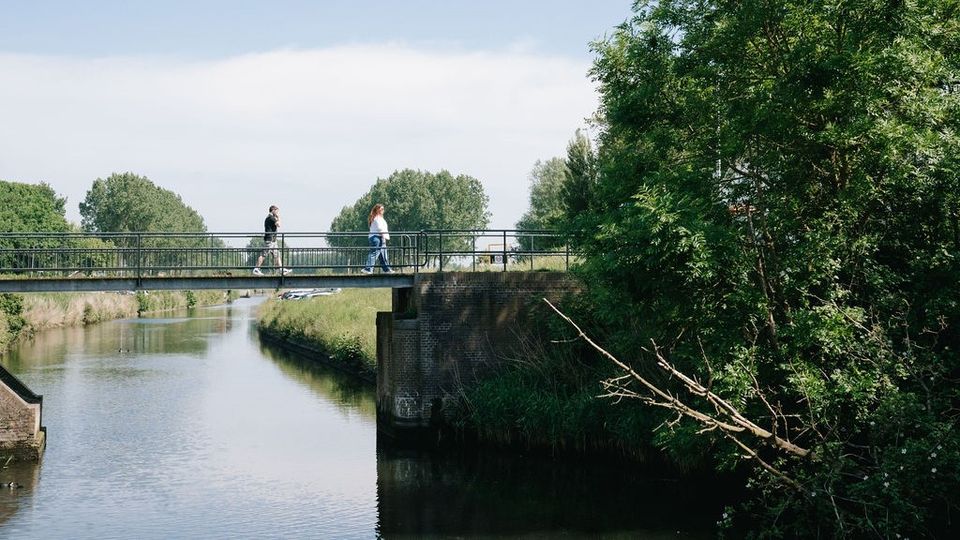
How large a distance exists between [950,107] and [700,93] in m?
4.06

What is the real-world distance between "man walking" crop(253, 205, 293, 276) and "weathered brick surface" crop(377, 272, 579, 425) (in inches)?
110

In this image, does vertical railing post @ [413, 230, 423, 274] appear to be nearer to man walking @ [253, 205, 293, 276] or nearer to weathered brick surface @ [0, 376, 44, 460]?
man walking @ [253, 205, 293, 276]

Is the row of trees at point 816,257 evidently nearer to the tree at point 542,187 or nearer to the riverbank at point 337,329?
the riverbank at point 337,329

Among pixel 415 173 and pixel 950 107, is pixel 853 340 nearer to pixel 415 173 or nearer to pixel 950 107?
pixel 950 107

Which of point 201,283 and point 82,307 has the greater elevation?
point 201,283

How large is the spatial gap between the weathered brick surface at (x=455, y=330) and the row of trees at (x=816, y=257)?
6.75 m

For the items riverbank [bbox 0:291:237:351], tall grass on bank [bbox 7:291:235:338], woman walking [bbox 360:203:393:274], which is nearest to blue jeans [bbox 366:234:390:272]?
woman walking [bbox 360:203:393:274]

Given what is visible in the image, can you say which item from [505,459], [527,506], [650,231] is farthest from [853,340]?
[505,459]

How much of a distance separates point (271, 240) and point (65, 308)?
40497 mm

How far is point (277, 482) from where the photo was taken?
67.1ft

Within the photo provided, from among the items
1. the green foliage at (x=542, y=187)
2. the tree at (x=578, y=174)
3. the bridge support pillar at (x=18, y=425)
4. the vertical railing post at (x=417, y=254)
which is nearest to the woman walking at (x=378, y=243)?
the vertical railing post at (x=417, y=254)

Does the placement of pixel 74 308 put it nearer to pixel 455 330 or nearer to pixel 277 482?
pixel 455 330

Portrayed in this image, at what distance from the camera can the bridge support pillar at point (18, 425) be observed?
21.1 metres

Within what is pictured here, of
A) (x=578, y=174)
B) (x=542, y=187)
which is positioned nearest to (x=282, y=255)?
(x=578, y=174)
